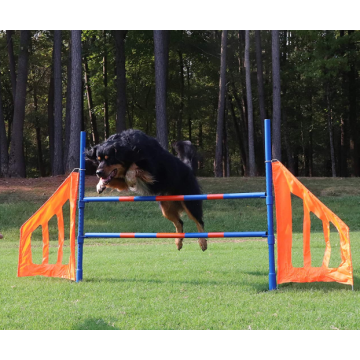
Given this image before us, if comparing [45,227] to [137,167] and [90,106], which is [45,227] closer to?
[137,167]

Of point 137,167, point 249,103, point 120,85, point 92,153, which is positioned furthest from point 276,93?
point 137,167

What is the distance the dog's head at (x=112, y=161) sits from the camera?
6.59 m

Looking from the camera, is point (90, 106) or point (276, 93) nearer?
point (276, 93)

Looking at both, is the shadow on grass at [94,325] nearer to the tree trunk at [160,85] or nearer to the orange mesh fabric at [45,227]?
the orange mesh fabric at [45,227]

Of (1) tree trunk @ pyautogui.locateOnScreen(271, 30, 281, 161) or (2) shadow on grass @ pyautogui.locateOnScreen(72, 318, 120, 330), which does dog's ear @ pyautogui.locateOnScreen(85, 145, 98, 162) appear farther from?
(1) tree trunk @ pyautogui.locateOnScreen(271, 30, 281, 161)

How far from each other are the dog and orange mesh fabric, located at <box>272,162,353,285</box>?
1687 millimetres

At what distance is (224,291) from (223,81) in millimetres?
22193

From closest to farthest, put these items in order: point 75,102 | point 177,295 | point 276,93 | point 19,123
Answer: point 177,295, point 75,102, point 276,93, point 19,123

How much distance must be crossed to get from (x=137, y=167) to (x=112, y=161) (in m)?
0.39

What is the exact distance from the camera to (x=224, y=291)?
5.96 m

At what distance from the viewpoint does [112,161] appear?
6641 millimetres

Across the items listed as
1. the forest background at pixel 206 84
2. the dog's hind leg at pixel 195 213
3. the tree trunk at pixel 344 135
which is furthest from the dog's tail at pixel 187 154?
the tree trunk at pixel 344 135

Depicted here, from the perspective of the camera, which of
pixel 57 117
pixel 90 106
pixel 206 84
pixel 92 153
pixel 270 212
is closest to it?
pixel 270 212

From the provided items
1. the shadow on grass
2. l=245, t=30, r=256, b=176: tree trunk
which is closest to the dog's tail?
the shadow on grass
